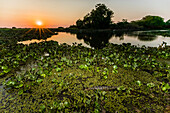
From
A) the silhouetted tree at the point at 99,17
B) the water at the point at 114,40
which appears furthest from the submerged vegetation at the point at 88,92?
the silhouetted tree at the point at 99,17

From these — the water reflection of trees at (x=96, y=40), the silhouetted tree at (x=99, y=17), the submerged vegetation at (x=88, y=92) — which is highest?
the silhouetted tree at (x=99, y=17)

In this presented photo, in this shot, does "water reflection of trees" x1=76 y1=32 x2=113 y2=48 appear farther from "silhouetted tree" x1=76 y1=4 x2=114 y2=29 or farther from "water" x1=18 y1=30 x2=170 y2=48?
"silhouetted tree" x1=76 y1=4 x2=114 y2=29

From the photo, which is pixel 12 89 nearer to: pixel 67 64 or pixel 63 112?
pixel 63 112

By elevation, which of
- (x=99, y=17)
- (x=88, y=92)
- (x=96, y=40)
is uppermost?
(x=99, y=17)

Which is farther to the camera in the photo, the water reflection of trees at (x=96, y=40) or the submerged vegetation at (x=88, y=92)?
the water reflection of trees at (x=96, y=40)

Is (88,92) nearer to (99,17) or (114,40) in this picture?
(114,40)

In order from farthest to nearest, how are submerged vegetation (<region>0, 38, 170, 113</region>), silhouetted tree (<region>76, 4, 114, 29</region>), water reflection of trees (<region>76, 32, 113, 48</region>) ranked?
silhouetted tree (<region>76, 4, 114, 29</region>) < water reflection of trees (<region>76, 32, 113, 48</region>) < submerged vegetation (<region>0, 38, 170, 113</region>)

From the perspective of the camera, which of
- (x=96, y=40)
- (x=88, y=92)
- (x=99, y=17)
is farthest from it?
(x=99, y=17)

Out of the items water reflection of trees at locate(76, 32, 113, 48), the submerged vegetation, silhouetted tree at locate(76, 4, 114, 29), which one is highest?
silhouetted tree at locate(76, 4, 114, 29)

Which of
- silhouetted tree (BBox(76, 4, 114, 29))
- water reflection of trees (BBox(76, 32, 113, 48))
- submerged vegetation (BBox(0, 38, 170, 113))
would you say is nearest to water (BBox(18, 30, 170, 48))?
water reflection of trees (BBox(76, 32, 113, 48))

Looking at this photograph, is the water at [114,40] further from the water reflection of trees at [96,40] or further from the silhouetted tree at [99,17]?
the silhouetted tree at [99,17]

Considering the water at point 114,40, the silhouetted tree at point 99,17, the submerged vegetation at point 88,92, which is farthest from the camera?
Result: the silhouetted tree at point 99,17

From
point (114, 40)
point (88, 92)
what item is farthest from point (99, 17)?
point (88, 92)

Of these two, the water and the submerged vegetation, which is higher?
the water
